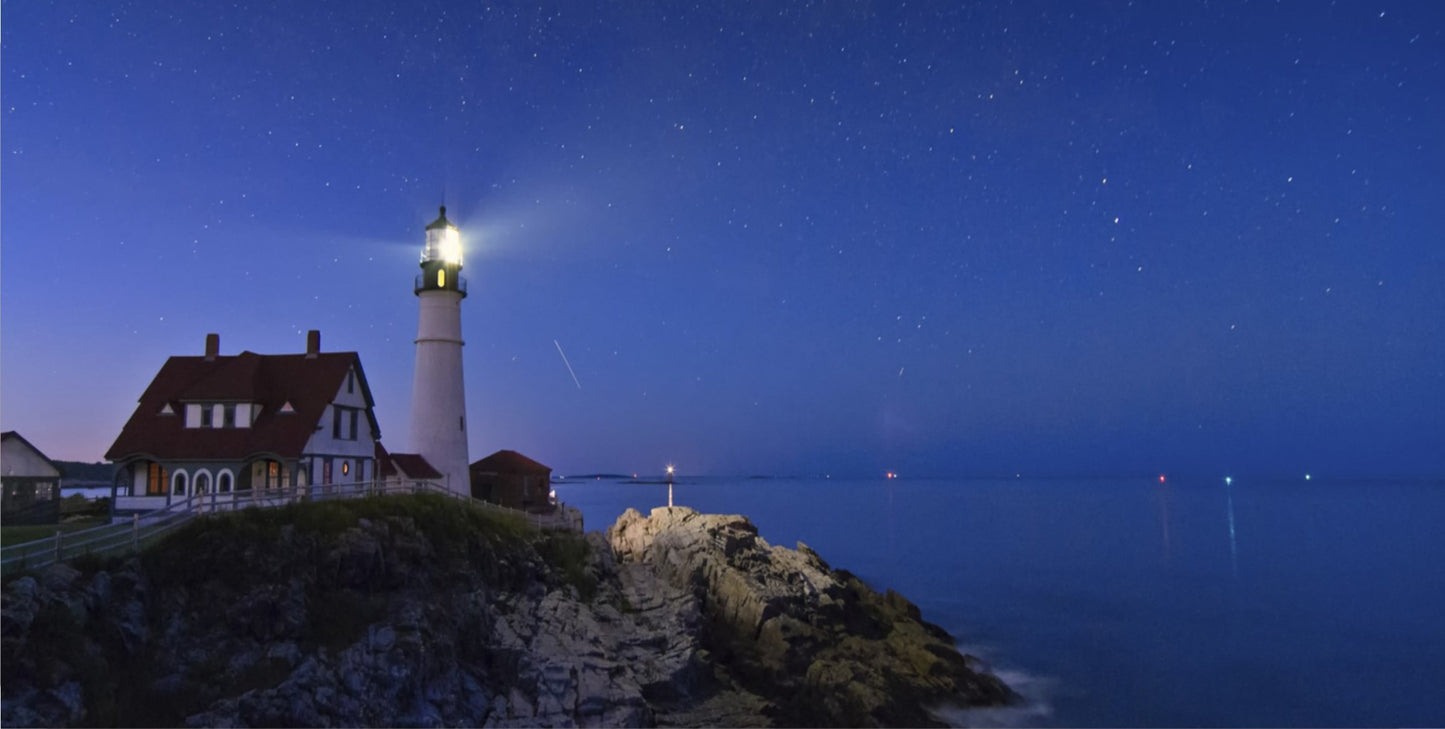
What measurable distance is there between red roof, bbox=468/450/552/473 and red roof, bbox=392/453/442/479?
18.5ft

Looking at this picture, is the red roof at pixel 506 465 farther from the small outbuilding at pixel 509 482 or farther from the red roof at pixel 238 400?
the red roof at pixel 238 400

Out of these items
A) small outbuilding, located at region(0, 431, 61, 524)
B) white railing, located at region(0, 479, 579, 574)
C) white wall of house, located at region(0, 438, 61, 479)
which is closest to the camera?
white railing, located at region(0, 479, 579, 574)

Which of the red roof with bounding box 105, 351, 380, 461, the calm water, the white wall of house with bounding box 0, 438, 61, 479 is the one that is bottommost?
the calm water

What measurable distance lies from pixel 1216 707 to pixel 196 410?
36915mm

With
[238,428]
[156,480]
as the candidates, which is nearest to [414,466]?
[238,428]

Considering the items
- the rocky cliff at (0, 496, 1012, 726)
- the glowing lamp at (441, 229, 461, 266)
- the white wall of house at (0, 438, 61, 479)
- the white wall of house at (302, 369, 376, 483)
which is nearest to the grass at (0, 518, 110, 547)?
the white wall of house at (0, 438, 61, 479)

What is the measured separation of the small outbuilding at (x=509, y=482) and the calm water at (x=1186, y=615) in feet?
70.2

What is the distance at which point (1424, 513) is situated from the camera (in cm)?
14038

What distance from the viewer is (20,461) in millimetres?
25375

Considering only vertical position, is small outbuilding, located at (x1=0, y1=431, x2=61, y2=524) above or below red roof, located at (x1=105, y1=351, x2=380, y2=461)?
below

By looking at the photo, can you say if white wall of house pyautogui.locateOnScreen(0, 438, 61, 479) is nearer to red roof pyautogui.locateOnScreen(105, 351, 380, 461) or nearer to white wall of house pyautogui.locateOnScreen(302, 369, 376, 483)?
red roof pyautogui.locateOnScreen(105, 351, 380, 461)

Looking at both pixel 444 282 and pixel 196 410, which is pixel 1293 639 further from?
pixel 196 410

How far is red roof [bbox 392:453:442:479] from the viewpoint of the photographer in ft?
117

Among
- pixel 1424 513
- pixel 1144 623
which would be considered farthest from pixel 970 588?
pixel 1424 513
